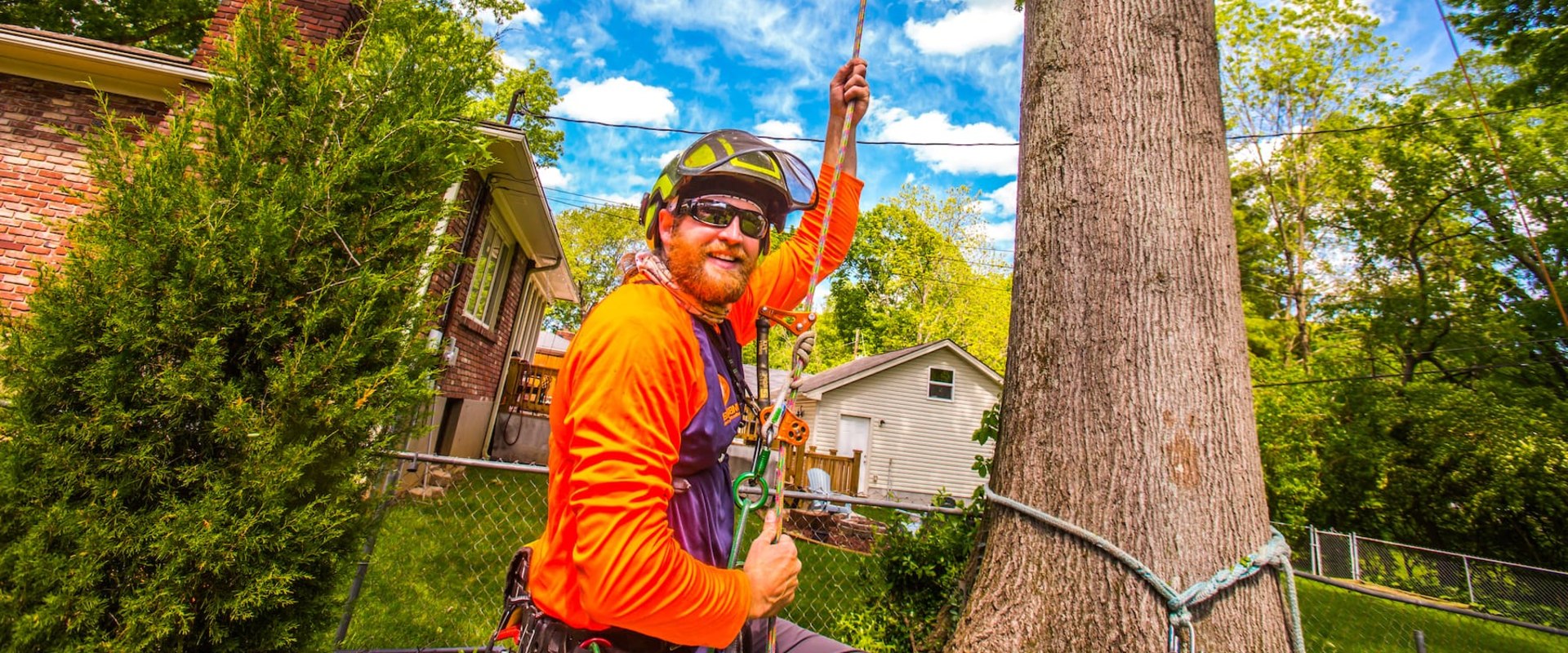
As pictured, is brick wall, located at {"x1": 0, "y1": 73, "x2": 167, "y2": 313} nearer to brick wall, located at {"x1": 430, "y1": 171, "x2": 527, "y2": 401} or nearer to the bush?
brick wall, located at {"x1": 430, "y1": 171, "x2": 527, "y2": 401}

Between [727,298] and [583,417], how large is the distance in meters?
0.48

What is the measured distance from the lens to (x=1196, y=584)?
5.75 feet

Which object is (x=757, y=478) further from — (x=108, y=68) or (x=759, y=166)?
(x=108, y=68)

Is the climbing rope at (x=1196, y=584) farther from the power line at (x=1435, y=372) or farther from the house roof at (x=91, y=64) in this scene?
the power line at (x=1435, y=372)

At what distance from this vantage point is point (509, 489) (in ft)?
27.2

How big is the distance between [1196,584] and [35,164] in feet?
37.3

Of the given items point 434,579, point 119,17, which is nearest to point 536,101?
point 119,17

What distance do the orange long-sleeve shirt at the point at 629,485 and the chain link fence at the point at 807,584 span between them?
5.34ft

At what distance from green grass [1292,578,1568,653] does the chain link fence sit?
3cm

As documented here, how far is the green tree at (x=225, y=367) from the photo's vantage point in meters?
1.82

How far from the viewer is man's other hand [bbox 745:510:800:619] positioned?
4.44 ft

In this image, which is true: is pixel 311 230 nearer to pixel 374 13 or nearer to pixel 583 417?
pixel 374 13

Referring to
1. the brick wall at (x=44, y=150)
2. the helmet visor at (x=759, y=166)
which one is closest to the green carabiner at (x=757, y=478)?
the helmet visor at (x=759, y=166)

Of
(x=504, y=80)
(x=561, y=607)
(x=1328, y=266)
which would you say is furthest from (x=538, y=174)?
(x=1328, y=266)
